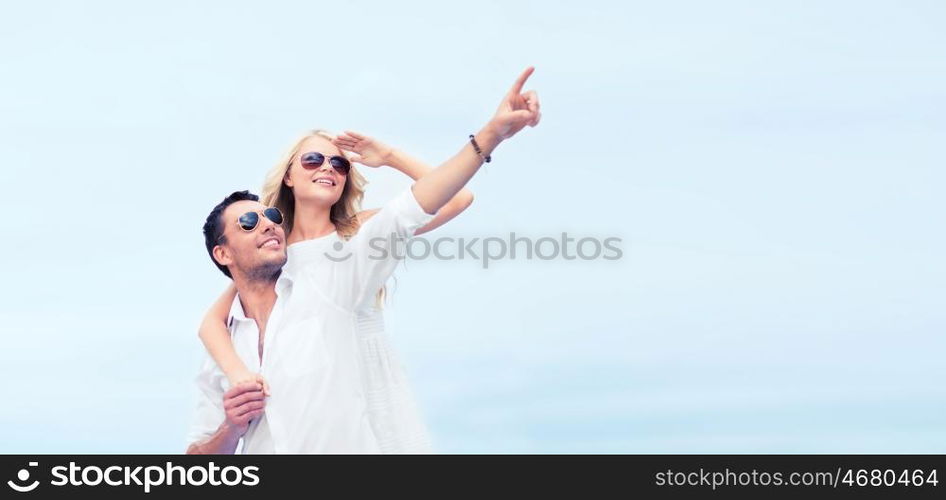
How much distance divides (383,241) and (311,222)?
118cm

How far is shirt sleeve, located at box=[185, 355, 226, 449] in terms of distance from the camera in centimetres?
1031

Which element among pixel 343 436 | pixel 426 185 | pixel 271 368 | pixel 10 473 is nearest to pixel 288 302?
pixel 271 368

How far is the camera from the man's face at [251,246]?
10.2m

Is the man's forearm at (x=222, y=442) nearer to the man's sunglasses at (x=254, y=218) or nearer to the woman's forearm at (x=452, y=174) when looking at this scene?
the man's sunglasses at (x=254, y=218)

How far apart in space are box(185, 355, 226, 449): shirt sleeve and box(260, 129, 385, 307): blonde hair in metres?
1.36

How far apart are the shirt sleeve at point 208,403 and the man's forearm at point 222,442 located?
0.12m

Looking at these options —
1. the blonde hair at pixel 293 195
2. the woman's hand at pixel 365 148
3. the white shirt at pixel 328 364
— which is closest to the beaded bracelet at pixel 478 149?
the white shirt at pixel 328 364

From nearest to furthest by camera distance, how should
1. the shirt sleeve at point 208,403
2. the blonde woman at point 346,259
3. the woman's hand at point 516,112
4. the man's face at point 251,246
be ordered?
the woman's hand at point 516,112
the blonde woman at point 346,259
the man's face at point 251,246
the shirt sleeve at point 208,403

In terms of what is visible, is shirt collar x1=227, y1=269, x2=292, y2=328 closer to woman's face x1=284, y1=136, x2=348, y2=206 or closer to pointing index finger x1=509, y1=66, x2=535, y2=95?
woman's face x1=284, y1=136, x2=348, y2=206

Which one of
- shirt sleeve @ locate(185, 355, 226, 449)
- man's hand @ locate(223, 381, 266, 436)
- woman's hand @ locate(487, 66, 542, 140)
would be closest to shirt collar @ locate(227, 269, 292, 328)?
shirt sleeve @ locate(185, 355, 226, 449)

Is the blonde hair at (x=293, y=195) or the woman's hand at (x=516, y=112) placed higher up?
the blonde hair at (x=293, y=195)

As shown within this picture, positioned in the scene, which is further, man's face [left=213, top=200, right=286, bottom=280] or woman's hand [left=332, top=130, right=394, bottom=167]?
woman's hand [left=332, top=130, right=394, bottom=167]

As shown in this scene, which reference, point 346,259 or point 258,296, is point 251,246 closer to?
point 258,296

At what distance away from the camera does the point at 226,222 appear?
1046 cm
